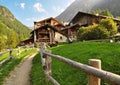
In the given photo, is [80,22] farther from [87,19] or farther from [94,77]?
[94,77]

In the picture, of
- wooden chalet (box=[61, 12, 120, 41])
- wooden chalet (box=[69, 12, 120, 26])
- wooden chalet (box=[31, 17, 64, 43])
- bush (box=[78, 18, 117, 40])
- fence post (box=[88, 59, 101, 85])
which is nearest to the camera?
fence post (box=[88, 59, 101, 85])

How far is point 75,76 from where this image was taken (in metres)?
9.54

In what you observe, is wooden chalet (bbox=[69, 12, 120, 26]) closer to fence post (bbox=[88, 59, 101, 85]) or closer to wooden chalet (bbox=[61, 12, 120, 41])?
wooden chalet (bbox=[61, 12, 120, 41])

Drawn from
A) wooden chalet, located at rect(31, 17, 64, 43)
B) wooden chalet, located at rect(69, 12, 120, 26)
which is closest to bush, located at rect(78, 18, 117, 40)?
wooden chalet, located at rect(69, 12, 120, 26)

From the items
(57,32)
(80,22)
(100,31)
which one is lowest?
(100,31)

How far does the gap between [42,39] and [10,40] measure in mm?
59563

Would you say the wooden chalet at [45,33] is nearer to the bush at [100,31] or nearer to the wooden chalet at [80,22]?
the wooden chalet at [80,22]

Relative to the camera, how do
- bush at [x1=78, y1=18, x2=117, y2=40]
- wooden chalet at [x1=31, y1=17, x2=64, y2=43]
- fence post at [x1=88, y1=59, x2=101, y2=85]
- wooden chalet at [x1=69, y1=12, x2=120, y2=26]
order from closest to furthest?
fence post at [x1=88, y1=59, x2=101, y2=85], bush at [x1=78, y1=18, x2=117, y2=40], wooden chalet at [x1=69, y1=12, x2=120, y2=26], wooden chalet at [x1=31, y1=17, x2=64, y2=43]

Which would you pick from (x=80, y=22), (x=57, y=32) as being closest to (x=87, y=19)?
(x=80, y=22)

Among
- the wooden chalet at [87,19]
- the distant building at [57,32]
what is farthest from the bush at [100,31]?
the distant building at [57,32]

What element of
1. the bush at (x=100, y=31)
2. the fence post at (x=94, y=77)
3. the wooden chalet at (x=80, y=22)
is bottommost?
the fence post at (x=94, y=77)

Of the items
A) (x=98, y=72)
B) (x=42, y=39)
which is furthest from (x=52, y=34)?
(x=98, y=72)

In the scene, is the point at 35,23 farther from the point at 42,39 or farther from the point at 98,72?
the point at 98,72

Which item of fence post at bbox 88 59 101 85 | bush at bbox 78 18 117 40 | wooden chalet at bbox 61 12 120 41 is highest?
wooden chalet at bbox 61 12 120 41
